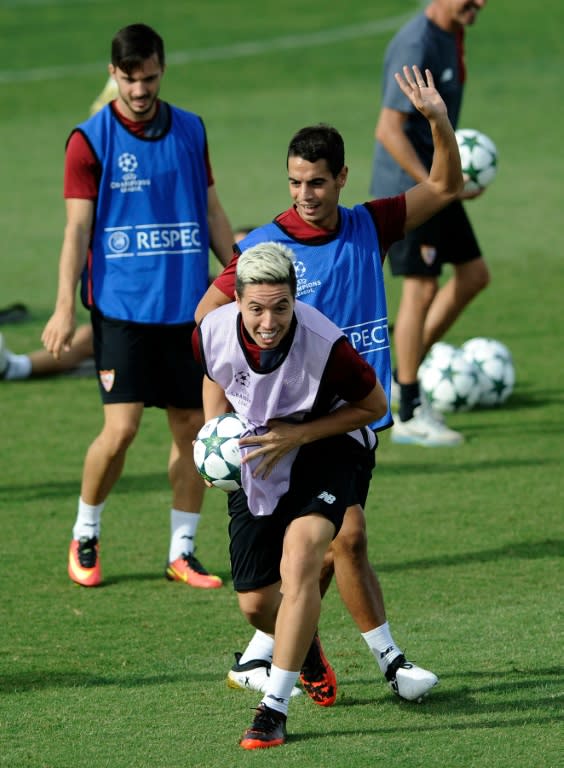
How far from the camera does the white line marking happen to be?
2919 centimetres

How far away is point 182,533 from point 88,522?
46cm

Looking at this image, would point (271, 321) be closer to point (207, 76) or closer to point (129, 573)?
point (129, 573)

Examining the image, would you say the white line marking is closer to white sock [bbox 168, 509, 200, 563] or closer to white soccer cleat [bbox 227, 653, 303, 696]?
white sock [bbox 168, 509, 200, 563]

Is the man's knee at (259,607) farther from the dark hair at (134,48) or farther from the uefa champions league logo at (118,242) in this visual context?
the dark hair at (134,48)

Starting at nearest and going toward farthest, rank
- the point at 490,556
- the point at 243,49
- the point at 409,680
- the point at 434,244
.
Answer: the point at 409,680 → the point at 490,556 → the point at 434,244 → the point at 243,49

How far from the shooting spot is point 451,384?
1023 cm

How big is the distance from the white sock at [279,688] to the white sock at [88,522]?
7.58 feet

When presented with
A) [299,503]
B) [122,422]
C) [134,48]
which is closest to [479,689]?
[299,503]

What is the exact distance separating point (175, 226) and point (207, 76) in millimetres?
21878

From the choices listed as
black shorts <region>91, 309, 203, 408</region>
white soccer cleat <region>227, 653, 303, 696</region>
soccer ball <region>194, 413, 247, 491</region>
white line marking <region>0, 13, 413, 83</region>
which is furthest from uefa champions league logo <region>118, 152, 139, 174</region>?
white line marking <region>0, 13, 413, 83</region>

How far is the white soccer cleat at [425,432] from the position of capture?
9.55m

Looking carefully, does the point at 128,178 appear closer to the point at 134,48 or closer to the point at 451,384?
the point at 134,48

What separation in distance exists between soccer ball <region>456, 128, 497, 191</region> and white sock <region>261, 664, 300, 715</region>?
5.17m

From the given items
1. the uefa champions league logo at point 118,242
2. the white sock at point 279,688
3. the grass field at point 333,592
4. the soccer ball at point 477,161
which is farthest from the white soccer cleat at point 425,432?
the white sock at point 279,688
